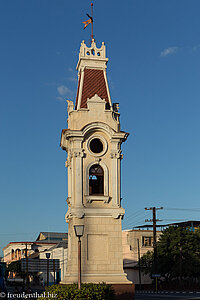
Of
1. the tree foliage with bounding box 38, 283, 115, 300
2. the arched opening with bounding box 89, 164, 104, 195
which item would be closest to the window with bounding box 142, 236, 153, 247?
the arched opening with bounding box 89, 164, 104, 195

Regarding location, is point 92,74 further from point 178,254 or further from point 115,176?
point 178,254

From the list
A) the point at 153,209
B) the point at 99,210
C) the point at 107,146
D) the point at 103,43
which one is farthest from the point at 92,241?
the point at 153,209

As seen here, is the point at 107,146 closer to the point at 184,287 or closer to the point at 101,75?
the point at 101,75

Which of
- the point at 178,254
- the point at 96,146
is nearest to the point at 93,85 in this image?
the point at 96,146

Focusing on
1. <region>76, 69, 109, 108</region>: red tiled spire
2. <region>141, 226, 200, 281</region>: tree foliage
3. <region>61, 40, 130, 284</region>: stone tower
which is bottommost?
<region>141, 226, 200, 281</region>: tree foliage

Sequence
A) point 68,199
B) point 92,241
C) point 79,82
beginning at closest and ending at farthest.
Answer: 1. point 92,241
2. point 68,199
3. point 79,82

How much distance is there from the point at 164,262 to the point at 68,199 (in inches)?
1617

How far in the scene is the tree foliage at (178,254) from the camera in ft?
217

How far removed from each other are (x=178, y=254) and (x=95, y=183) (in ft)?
131

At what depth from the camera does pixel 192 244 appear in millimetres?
68625

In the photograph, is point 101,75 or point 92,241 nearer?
point 92,241

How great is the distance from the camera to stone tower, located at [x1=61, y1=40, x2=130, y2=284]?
28.8m

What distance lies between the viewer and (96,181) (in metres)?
31.7

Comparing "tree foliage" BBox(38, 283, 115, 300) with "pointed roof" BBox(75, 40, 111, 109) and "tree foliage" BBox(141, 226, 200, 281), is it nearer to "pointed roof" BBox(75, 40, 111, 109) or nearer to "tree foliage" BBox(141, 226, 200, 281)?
"pointed roof" BBox(75, 40, 111, 109)
